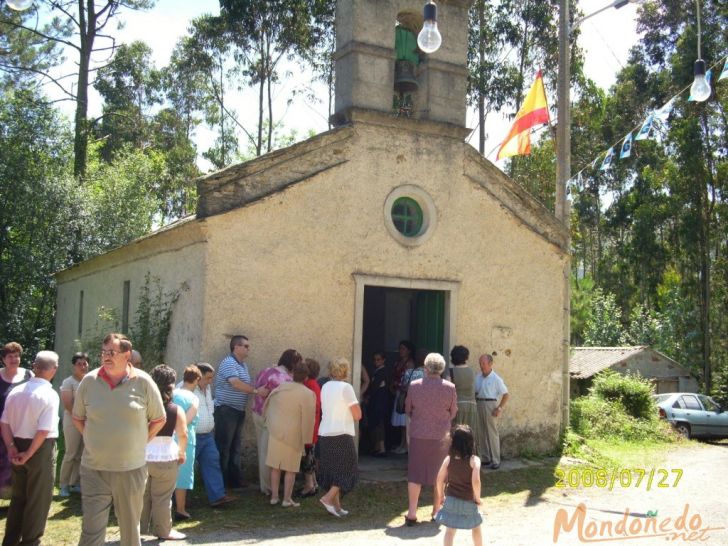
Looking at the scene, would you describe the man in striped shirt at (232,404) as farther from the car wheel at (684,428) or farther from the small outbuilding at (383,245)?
the car wheel at (684,428)

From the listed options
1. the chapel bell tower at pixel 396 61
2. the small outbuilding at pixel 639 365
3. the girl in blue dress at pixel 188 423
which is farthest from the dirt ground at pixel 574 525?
the small outbuilding at pixel 639 365

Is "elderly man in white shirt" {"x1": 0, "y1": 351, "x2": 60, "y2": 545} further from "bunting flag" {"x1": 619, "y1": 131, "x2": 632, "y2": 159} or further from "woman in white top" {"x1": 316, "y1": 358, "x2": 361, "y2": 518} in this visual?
"bunting flag" {"x1": 619, "y1": 131, "x2": 632, "y2": 159}

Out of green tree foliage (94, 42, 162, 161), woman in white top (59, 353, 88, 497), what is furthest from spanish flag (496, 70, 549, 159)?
green tree foliage (94, 42, 162, 161)

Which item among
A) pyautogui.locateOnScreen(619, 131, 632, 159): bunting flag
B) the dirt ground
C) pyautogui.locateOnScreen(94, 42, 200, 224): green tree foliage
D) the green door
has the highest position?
pyautogui.locateOnScreen(94, 42, 200, 224): green tree foliage

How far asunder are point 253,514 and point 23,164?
15717 millimetres

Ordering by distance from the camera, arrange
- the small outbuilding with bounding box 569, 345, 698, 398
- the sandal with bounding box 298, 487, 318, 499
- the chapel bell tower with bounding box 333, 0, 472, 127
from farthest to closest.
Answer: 1. the small outbuilding with bounding box 569, 345, 698, 398
2. the chapel bell tower with bounding box 333, 0, 472, 127
3. the sandal with bounding box 298, 487, 318, 499

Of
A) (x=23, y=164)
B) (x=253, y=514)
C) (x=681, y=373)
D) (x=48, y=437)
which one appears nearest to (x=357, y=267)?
(x=253, y=514)

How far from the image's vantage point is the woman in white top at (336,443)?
7680 millimetres

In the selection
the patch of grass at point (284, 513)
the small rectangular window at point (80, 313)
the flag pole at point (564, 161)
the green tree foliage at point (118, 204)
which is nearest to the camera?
the patch of grass at point (284, 513)

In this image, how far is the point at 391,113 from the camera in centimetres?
1037

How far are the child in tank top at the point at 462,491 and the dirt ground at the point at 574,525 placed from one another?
125 cm

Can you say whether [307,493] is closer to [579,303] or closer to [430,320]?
[430,320]

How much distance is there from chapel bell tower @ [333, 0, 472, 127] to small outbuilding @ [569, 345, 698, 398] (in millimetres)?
16025

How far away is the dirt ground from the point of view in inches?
273
